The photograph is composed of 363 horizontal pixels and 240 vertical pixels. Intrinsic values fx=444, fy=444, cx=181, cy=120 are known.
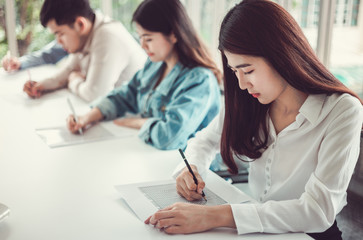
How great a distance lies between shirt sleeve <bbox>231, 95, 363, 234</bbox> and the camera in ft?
3.53

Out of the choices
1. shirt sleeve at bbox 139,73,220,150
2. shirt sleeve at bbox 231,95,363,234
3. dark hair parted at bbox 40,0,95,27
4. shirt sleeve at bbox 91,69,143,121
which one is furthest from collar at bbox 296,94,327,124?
dark hair parted at bbox 40,0,95,27

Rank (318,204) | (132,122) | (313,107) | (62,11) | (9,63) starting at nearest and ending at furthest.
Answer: (318,204) → (313,107) → (132,122) → (62,11) → (9,63)

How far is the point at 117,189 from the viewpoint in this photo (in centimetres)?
136

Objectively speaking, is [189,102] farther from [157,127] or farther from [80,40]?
[80,40]

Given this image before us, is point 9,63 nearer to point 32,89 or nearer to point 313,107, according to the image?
point 32,89

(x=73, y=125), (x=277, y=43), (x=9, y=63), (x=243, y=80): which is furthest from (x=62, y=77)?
(x=277, y=43)

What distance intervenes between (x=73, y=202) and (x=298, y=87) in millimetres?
718

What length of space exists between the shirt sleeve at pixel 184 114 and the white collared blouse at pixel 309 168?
1.70 ft

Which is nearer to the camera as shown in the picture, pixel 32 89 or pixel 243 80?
pixel 243 80

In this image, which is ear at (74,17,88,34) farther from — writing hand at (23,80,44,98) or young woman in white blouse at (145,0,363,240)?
young woman in white blouse at (145,0,363,240)

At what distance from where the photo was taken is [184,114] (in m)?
1.84

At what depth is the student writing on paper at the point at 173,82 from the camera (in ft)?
6.07

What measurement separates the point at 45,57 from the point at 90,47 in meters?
Answer: 0.91

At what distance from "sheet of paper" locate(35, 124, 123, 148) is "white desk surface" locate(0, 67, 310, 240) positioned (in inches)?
1.5
